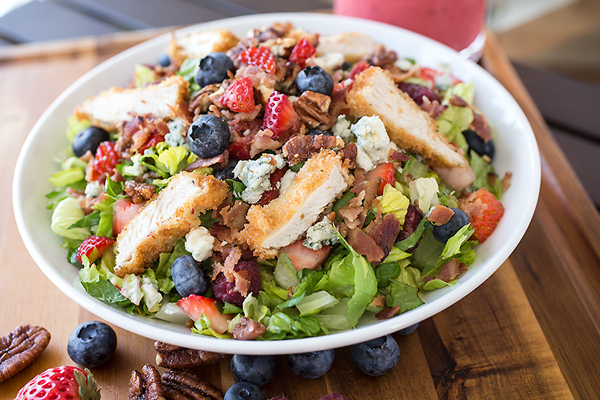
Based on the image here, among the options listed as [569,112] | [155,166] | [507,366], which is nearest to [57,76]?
[155,166]

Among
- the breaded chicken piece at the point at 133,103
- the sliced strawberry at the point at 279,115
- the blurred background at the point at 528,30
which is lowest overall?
the blurred background at the point at 528,30

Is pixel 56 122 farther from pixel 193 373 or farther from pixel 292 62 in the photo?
pixel 193 373

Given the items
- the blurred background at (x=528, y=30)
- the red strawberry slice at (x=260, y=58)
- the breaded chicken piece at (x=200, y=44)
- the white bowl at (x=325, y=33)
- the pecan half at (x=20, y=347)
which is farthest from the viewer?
the blurred background at (x=528, y=30)

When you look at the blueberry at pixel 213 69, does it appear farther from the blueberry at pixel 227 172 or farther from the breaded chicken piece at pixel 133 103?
the blueberry at pixel 227 172

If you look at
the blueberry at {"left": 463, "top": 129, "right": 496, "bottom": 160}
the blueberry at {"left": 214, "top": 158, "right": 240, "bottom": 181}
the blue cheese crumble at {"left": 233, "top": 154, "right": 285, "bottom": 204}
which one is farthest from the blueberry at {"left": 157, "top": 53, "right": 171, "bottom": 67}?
the blueberry at {"left": 463, "top": 129, "right": 496, "bottom": 160}

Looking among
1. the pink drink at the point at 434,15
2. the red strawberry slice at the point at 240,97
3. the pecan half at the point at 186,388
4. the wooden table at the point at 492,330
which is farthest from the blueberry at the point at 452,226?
the pink drink at the point at 434,15

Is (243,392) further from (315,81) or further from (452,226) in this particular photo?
(315,81)

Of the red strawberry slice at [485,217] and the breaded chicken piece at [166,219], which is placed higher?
the breaded chicken piece at [166,219]
